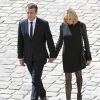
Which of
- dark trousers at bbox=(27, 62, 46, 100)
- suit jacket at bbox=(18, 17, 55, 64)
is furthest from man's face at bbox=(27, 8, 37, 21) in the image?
dark trousers at bbox=(27, 62, 46, 100)

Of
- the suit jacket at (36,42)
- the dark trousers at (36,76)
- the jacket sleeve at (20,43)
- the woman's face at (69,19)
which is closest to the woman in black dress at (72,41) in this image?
the woman's face at (69,19)

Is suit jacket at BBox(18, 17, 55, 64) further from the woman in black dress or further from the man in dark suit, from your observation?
the woman in black dress

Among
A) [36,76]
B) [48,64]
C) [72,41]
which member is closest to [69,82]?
[36,76]

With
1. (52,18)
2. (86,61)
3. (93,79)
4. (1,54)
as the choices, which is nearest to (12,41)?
(1,54)

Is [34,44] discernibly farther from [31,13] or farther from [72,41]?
[72,41]

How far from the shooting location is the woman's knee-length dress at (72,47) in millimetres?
9301

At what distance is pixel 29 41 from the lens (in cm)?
946

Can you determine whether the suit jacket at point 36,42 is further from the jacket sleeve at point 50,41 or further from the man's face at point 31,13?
the man's face at point 31,13

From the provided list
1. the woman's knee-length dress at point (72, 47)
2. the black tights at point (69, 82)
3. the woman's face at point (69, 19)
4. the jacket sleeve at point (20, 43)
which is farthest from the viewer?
the black tights at point (69, 82)

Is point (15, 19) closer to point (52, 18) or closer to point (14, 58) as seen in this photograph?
point (52, 18)

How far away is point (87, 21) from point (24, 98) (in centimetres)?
437

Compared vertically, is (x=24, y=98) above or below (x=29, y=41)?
below

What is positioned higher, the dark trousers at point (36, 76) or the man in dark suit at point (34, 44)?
the man in dark suit at point (34, 44)

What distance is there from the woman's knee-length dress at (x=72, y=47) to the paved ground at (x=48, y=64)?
43.6 inches
